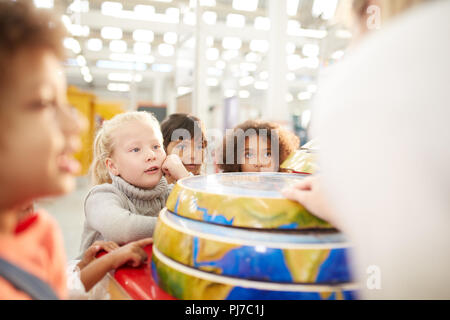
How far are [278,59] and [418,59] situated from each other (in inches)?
120

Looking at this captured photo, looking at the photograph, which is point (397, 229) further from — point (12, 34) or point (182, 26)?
point (182, 26)

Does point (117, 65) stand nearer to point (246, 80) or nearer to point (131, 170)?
point (246, 80)

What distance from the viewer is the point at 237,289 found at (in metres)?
0.39

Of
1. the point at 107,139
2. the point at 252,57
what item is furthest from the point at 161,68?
the point at 107,139

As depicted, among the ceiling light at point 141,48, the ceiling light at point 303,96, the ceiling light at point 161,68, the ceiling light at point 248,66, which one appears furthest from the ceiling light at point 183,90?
the ceiling light at point 303,96

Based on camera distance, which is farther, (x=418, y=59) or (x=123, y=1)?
(x=123, y=1)

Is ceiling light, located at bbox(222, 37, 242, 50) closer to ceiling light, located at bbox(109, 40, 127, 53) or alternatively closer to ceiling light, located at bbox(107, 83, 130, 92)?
ceiling light, located at bbox(109, 40, 127, 53)

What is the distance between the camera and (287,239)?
0.40 meters

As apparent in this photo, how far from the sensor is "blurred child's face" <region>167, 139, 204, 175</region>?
1349 millimetres

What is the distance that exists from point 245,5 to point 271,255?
5161 millimetres
